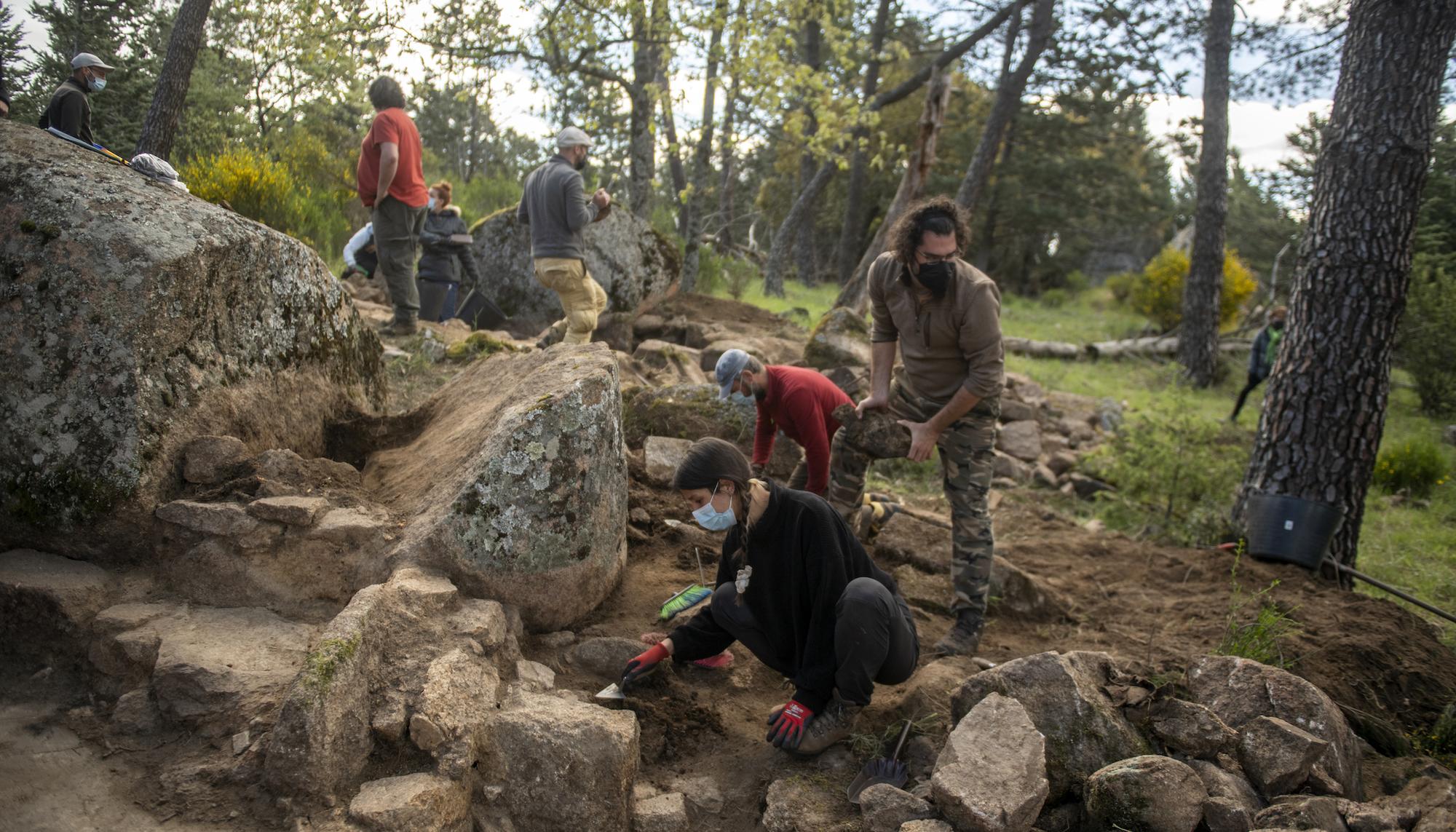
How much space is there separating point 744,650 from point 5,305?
3.06 meters

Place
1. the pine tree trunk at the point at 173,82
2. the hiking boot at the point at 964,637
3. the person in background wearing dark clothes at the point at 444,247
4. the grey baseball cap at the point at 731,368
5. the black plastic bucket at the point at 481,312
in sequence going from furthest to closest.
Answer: the black plastic bucket at the point at 481,312
the person in background wearing dark clothes at the point at 444,247
the pine tree trunk at the point at 173,82
the grey baseball cap at the point at 731,368
the hiking boot at the point at 964,637

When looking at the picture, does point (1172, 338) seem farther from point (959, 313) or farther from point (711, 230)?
point (959, 313)

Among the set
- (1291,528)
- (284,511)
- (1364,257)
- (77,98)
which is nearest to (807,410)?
(284,511)

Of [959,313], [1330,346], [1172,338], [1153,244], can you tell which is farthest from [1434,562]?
[1153,244]

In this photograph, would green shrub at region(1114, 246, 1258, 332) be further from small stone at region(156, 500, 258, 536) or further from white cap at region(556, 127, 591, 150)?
small stone at region(156, 500, 258, 536)

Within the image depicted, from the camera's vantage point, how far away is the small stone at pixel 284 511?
11.2 feet

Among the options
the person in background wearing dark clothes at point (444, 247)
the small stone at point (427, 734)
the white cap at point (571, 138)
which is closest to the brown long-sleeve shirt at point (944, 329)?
the small stone at point (427, 734)

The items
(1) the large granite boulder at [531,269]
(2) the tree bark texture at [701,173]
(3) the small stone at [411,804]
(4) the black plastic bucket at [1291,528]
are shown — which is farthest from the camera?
(2) the tree bark texture at [701,173]

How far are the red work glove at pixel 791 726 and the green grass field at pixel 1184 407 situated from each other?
12.2ft

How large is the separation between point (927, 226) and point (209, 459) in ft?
9.92

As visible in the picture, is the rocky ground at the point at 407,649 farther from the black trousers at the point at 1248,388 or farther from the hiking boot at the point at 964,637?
the black trousers at the point at 1248,388

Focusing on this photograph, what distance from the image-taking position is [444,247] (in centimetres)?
848

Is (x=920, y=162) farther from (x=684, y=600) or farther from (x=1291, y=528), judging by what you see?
(x=684, y=600)

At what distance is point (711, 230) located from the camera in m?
23.6
